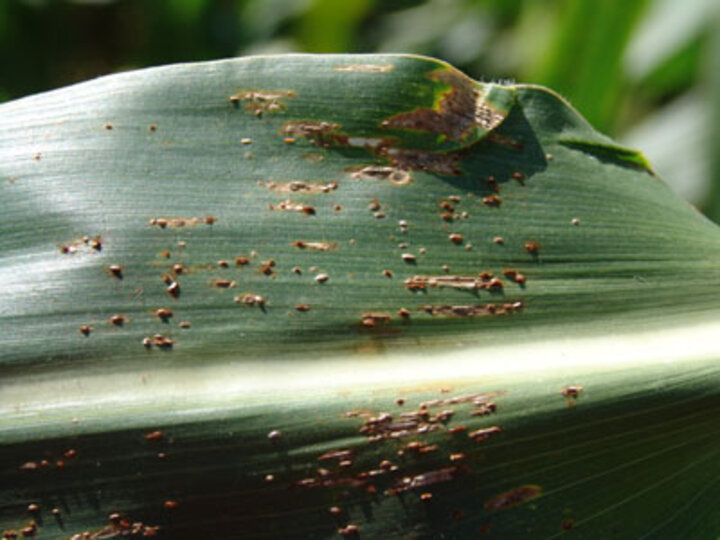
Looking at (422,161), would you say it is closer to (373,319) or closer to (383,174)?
(383,174)

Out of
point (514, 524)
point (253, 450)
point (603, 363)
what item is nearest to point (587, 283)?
point (603, 363)

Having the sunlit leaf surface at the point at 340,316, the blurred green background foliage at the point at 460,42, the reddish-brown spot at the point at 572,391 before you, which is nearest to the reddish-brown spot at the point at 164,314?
the sunlit leaf surface at the point at 340,316

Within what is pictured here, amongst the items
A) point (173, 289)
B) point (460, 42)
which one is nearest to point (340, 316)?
point (173, 289)

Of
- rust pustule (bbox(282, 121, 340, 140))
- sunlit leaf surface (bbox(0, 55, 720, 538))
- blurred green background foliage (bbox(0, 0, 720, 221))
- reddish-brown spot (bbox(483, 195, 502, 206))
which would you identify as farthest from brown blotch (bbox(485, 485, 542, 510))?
blurred green background foliage (bbox(0, 0, 720, 221))

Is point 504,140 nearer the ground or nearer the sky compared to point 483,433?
nearer the sky

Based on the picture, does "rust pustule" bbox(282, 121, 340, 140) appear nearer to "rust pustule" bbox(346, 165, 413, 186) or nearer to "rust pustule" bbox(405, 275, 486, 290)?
"rust pustule" bbox(346, 165, 413, 186)
